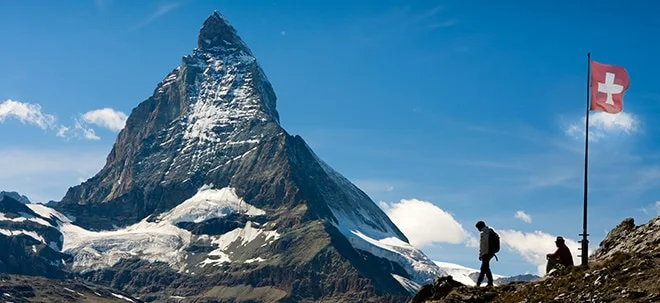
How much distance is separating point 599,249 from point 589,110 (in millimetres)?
6830

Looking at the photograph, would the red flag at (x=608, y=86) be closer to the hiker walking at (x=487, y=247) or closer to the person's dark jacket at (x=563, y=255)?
the person's dark jacket at (x=563, y=255)

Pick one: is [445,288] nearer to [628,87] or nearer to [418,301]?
[418,301]

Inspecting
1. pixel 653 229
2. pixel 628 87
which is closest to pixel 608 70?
pixel 628 87

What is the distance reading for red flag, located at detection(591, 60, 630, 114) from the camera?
1785 inches

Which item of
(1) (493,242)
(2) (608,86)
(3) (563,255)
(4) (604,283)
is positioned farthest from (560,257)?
(2) (608,86)

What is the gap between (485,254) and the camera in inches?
1655

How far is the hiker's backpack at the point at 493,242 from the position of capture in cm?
4194

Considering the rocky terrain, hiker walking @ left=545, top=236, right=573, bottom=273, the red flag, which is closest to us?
the rocky terrain

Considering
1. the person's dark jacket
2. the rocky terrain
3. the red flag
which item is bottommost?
the rocky terrain

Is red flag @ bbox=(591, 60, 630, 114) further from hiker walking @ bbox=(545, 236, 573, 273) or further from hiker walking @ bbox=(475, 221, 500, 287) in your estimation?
hiker walking @ bbox=(475, 221, 500, 287)

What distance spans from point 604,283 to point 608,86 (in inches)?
483

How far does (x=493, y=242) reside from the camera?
42031mm

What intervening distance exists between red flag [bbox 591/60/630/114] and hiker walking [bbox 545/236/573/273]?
7542mm

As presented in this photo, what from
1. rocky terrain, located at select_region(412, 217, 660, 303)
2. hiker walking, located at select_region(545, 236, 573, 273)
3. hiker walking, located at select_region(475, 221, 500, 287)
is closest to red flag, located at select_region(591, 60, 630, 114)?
rocky terrain, located at select_region(412, 217, 660, 303)
